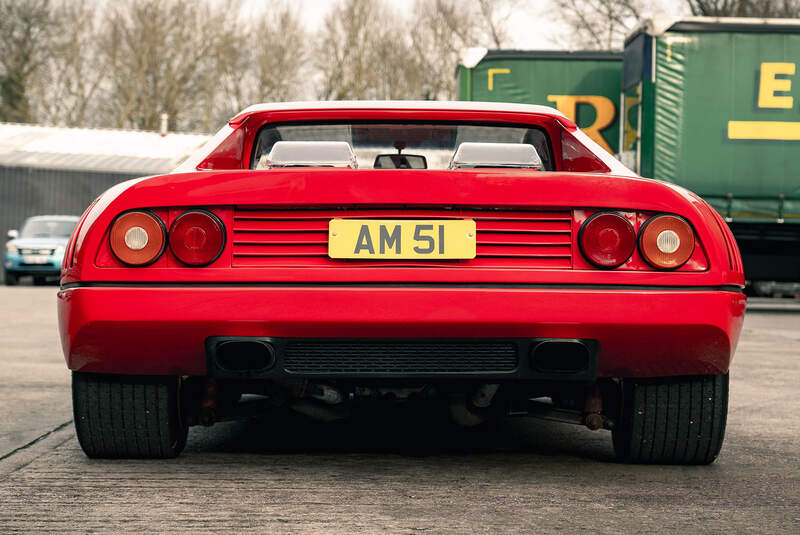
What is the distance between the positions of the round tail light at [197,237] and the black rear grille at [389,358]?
374mm

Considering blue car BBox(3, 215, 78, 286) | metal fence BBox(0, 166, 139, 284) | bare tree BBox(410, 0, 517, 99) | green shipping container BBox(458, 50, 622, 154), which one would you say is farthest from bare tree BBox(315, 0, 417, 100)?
green shipping container BBox(458, 50, 622, 154)

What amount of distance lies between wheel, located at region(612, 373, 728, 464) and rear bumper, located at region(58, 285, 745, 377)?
338 millimetres

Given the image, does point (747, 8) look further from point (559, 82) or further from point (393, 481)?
point (393, 481)

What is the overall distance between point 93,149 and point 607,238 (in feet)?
109

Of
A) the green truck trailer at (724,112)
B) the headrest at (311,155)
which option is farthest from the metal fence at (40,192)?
the headrest at (311,155)

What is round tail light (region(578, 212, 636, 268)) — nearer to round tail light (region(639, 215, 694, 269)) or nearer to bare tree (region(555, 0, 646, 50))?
round tail light (region(639, 215, 694, 269))

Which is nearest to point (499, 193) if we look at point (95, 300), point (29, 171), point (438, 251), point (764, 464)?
Result: point (438, 251)

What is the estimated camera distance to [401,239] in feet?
Result: 11.6

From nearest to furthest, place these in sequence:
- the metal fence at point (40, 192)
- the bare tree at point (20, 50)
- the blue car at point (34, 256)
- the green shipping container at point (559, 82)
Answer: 1. the green shipping container at point (559, 82)
2. the blue car at point (34, 256)
3. the metal fence at point (40, 192)
4. the bare tree at point (20, 50)

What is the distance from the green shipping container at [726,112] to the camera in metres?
14.1

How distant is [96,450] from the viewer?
13.3 ft

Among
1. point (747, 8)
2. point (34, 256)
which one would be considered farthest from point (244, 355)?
point (747, 8)

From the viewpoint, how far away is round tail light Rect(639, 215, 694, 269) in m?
3.55

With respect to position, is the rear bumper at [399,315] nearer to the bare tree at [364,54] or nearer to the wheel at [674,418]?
the wheel at [674,418]
